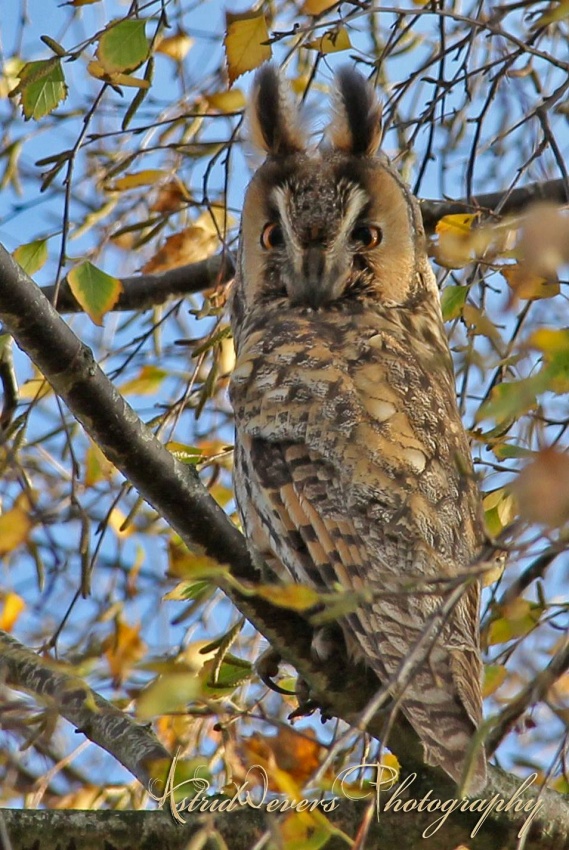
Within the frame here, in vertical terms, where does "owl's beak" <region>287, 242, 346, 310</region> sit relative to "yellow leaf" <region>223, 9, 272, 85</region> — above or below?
below

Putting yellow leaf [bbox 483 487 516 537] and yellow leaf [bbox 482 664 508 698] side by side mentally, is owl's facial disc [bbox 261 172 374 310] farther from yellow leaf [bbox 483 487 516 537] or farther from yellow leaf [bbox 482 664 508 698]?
yellow leaf [bbox 482 664 508 698]

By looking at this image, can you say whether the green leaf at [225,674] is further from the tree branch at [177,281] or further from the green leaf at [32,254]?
the tree branch at [177,281]

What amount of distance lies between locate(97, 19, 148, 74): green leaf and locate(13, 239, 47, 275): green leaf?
0.37 meters

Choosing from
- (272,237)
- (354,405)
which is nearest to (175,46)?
(272,237)

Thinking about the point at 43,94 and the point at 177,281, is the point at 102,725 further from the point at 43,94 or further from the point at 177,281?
the point at 177,281

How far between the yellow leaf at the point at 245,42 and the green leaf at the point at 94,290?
0.45 m

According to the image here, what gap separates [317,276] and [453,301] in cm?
51

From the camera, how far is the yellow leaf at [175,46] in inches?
119

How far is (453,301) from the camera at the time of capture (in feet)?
6.59

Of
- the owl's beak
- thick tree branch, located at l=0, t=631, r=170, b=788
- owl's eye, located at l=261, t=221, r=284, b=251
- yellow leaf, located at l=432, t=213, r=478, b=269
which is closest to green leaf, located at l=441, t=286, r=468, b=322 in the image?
yellow leaf, located at l=432, t=213, r=478, b=269

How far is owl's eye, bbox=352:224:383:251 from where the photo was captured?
8.53 feet

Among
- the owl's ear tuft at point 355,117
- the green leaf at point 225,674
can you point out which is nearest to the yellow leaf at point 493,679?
the green leaf at point 225,674

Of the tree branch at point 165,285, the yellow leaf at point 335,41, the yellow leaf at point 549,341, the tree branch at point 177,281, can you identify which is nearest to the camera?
the yellow leaf at point 549,341

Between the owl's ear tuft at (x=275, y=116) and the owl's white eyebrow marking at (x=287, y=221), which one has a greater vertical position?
the owl's ear tuft at (x=275, y=116)
